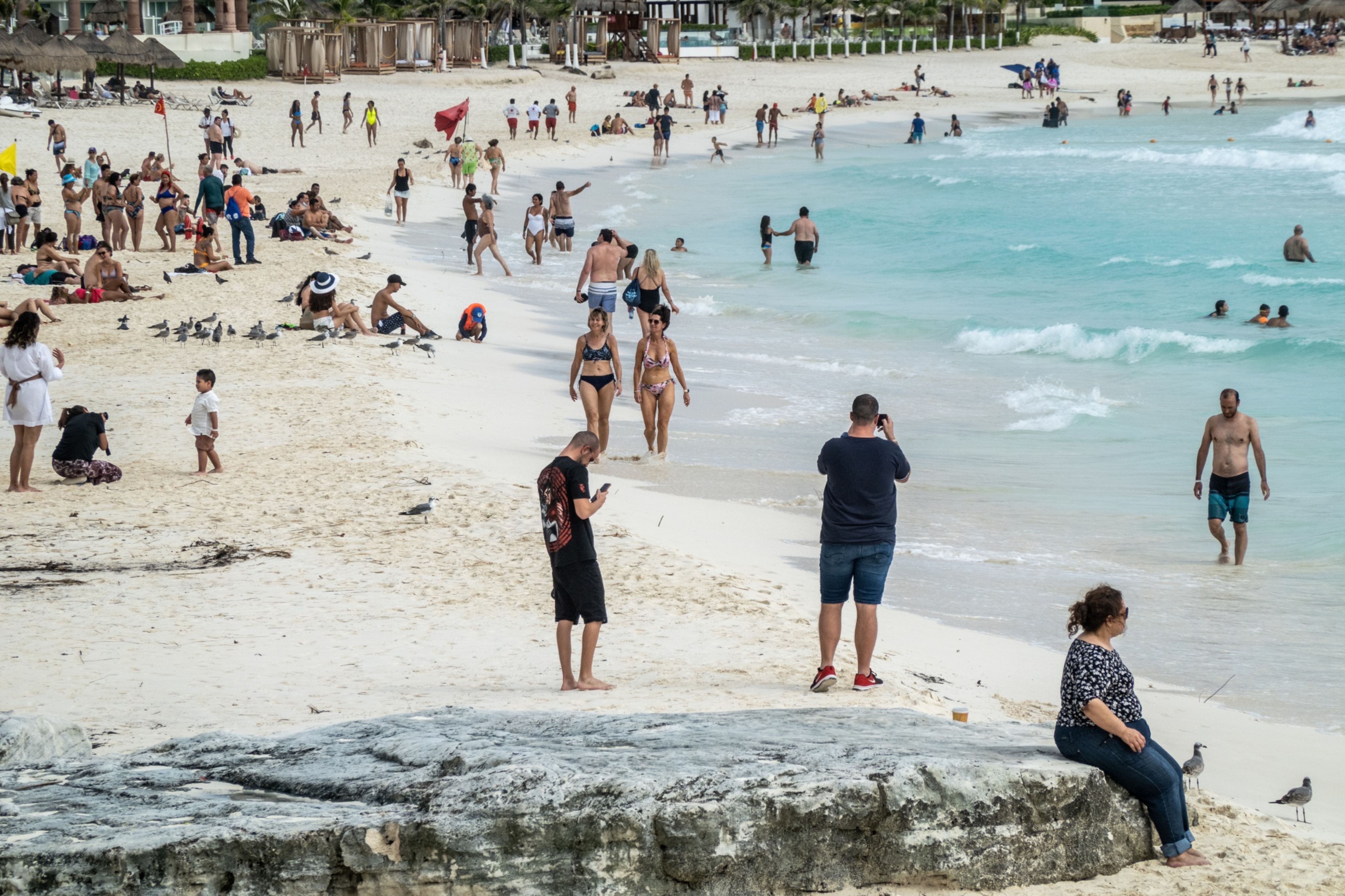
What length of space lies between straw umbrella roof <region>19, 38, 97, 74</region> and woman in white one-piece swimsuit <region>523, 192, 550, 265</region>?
2087 centimetres

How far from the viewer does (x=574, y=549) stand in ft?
19.6

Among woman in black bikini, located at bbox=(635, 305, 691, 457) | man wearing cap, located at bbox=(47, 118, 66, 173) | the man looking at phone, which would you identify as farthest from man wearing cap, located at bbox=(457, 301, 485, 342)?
man wearing cap, located at bbox=(47, 118, 66, 173)

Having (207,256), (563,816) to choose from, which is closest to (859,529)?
(563,816)

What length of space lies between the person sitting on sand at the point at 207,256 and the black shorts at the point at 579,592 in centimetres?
1403

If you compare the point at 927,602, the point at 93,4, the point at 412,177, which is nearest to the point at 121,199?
the point at 412,177

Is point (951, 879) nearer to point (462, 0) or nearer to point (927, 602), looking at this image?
point (927, 602)

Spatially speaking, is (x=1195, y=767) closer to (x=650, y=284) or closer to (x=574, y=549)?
(x=574, y=549)

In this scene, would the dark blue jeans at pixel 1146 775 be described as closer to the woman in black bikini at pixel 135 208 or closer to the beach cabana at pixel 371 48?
the woman in black bikini at pixel 135 208

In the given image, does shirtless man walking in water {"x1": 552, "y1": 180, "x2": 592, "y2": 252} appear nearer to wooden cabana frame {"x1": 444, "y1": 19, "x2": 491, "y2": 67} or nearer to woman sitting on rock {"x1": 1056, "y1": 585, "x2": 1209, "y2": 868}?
woman sitting on rock {"x1": 1056, "y1": 585, "x2": 1209, "y2": 868}

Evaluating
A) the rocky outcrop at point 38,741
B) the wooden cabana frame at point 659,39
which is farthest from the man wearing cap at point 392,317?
the wooden cabana frame at point 659,39

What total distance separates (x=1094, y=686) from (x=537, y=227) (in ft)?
60.5

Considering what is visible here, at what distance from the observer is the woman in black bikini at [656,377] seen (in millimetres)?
10523

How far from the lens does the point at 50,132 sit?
30766 mm

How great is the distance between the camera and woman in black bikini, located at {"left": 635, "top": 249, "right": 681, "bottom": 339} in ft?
41.7
